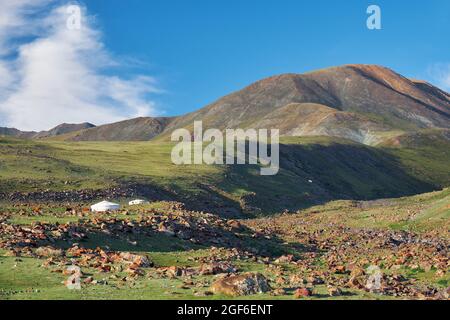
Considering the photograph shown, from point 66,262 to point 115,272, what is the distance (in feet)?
9.92

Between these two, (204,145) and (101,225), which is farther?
(204,145)

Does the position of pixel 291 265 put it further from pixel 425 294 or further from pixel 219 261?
pixel 425 294

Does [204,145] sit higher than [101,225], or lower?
higher

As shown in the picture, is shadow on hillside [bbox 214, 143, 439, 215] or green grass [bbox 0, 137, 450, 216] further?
shadow on hillside [bbox 214, 143, 439, 215]

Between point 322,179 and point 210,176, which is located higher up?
point 322,179

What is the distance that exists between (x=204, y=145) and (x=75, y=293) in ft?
367

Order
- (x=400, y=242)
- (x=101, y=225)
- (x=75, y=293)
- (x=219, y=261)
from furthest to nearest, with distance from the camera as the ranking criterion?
(x=400, y=242) → (x=101, y=225) → (x=219, y=261) → (x=75, y=293)

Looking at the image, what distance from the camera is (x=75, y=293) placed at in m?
21.4

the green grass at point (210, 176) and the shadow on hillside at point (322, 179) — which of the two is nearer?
the green grass at point (210, 176)

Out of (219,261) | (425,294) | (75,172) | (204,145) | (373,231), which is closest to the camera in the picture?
(425,294)

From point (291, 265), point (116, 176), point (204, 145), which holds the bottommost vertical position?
point (291, 265)

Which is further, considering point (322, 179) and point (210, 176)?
point (322, 179)
